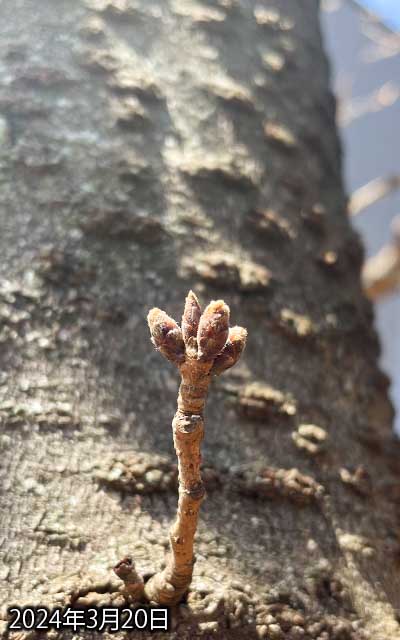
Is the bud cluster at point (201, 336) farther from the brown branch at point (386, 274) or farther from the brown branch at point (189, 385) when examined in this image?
the brown branch at point (386, 274)

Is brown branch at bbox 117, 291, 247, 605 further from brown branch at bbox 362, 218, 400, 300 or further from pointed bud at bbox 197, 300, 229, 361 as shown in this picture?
brown branch at bbox 362, 218, 400, 300

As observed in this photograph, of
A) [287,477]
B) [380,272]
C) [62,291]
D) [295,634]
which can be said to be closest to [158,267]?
[62,291]

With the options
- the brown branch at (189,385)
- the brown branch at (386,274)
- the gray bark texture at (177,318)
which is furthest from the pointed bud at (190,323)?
the brown branch at (386,274)

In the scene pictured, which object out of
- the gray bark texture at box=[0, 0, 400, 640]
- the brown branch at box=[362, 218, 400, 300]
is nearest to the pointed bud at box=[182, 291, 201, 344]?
the gray bark texture at box=[0, 0, 400, 640]

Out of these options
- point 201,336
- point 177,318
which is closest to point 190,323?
point 201,336

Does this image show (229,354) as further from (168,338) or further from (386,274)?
(386,274)

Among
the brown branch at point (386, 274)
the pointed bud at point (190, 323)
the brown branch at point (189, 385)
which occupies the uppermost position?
the brown branch at point (386, 274)

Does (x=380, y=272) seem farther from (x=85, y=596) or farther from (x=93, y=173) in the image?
(x=85, y=596)
